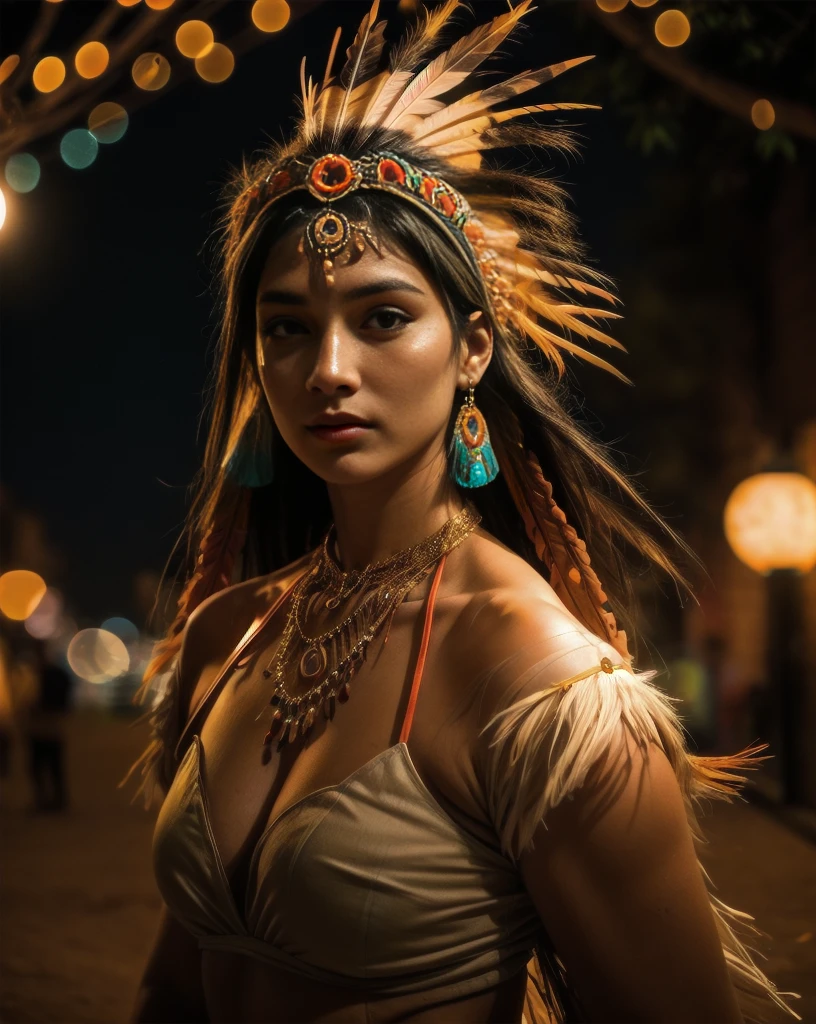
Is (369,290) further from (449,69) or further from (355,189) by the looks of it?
(449,69)

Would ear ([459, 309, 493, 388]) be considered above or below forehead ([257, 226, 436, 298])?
below

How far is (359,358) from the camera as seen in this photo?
1.54m

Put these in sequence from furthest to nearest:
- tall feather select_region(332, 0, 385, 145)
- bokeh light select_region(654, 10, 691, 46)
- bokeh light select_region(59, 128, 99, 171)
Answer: bokeh light select_region(59, 128, 99, 171), bokeh light select_region(654, 10, 691, 46), tall feather select_region(332, 0, 385, 145)

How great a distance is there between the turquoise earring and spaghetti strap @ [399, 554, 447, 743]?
0.12 m

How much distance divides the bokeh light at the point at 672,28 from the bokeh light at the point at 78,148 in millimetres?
1367

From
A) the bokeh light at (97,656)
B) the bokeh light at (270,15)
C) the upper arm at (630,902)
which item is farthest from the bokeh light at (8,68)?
the bokeh light at (97,656)

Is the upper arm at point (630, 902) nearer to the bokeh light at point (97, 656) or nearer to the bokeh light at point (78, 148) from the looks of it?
the bokeh light at point (78, 148)

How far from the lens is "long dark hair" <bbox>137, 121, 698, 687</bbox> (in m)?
1.63

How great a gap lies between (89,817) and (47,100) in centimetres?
348

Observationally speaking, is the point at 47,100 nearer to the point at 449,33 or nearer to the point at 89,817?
the point at 449,33

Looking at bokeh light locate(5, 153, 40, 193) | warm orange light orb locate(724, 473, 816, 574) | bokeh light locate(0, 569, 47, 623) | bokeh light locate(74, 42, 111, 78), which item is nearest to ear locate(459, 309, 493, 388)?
bokeh light locate(74, 42, 111, 78)

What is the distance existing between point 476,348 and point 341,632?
0.47 meters

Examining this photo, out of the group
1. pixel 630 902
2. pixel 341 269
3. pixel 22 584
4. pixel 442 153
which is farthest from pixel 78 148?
pixel 22 584

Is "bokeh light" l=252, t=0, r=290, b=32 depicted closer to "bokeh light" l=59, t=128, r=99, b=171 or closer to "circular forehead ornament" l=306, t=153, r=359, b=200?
"bokeh light" l=59, t=128, r=99, b=171
